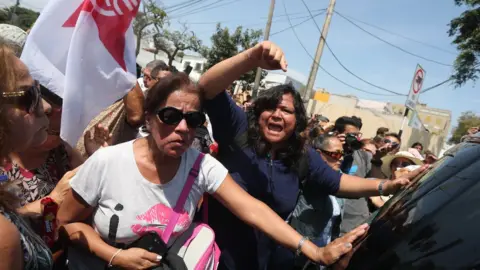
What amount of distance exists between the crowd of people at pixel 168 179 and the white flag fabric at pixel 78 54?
0.40 ft

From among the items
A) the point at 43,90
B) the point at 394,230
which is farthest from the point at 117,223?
the point at 394,230

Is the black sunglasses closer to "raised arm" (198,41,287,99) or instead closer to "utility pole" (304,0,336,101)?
"raised arm" (198,41,287,99)

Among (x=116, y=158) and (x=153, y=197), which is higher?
(x=116, y=158)

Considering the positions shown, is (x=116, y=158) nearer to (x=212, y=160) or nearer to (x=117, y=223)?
(x=117, y=223)

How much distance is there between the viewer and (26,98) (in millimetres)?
1138

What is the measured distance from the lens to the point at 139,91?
238 centimetres

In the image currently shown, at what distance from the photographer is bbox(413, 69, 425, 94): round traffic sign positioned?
8.23m

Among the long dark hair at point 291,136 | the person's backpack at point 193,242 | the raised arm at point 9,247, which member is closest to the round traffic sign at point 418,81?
the long dark hair at point 291,136

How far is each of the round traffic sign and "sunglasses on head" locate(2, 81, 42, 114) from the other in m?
8.38

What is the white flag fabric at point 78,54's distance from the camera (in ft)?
5.83

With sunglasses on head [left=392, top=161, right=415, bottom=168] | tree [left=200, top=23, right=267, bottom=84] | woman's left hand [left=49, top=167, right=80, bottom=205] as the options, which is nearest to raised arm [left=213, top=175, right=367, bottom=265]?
woman's left hand [left=49, top=167, right=80, bottom=205]

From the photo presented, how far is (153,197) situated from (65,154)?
2.26 ft

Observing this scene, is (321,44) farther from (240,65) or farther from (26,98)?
(26,98)

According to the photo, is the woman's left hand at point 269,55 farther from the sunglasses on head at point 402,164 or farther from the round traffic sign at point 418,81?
the round traffic sign at point 418,81
